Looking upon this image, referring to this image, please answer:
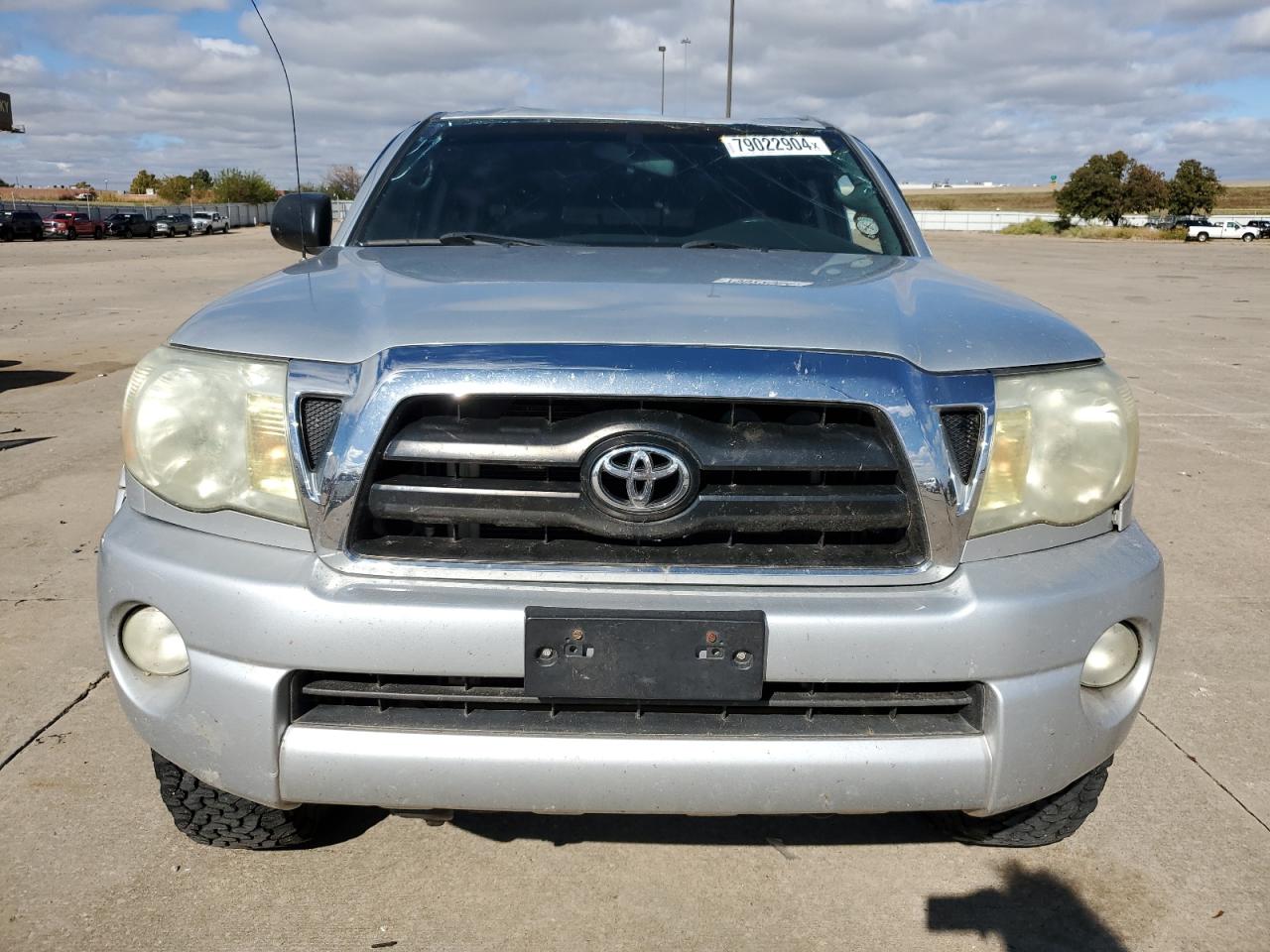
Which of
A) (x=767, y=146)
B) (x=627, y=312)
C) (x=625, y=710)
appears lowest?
(x=625, y=710)

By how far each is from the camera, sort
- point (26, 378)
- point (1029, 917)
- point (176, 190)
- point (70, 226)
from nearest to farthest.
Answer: point (1029, 917) < point (26, 378) < point (70, 226) < point (176, 190)

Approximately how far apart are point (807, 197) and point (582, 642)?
2.09 m

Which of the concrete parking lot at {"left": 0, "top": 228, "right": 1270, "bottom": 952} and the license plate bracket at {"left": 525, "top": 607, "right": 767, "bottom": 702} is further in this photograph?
the concrete parking lot at {"left": 0, "top": 228, "right": 1270, "bottom": 952}

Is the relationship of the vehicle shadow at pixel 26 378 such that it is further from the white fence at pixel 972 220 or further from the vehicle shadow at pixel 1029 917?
the white fence at pixel 972 220

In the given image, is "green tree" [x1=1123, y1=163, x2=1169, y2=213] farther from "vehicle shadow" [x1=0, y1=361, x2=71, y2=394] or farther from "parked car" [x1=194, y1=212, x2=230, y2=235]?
"vehicle shadow" [x1=0, y1=361, x2=71, y2=394]

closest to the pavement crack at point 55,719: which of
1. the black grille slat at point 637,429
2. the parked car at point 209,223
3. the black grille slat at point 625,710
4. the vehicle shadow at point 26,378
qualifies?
the black grille slat at point 625,710

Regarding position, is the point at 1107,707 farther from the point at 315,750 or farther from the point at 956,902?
the point at 315,750

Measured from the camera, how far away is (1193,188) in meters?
77.6

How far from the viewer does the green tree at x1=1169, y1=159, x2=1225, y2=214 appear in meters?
77.5

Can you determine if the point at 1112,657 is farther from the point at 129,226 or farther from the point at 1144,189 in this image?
the point at 1144,189

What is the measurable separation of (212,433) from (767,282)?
1205 mm

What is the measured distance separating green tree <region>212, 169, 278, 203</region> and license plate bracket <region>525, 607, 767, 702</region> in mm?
101418

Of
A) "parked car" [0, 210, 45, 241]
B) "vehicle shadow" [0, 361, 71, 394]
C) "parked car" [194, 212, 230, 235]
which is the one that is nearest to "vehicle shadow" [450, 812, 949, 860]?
"vehicle shadow" [0, 361, 71, 394]

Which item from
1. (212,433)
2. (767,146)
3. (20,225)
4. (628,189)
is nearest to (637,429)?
(212,433)
